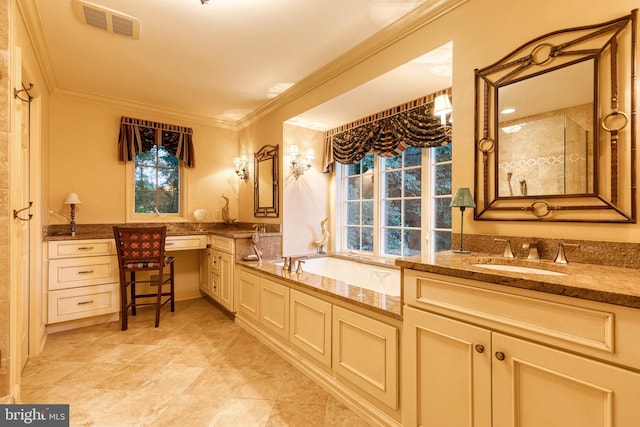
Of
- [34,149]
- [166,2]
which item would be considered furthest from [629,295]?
[34,149]

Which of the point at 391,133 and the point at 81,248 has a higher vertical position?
the point at 391,133

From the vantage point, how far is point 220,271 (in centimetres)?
340

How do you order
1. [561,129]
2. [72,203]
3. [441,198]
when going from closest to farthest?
[561,129] → [441,198] → [72,203]

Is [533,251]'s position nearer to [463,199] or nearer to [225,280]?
[463,199]

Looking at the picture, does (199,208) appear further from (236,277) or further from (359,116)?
(359,116)

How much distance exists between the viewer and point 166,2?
1890 mm

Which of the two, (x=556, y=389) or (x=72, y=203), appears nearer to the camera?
(x=556, y=389)

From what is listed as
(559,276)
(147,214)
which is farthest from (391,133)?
(147,214)

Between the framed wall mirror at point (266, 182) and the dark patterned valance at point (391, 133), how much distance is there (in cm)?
73

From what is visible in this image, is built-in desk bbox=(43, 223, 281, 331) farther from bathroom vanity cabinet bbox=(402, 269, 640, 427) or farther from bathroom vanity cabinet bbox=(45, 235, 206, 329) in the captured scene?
bathroom vanity cabinet bbox=(402, 269, 640, 427)

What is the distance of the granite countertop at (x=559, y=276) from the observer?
0.87m

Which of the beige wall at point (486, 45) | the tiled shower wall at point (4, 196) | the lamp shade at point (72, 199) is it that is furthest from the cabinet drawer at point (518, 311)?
the lamp shade at point (72, 199)

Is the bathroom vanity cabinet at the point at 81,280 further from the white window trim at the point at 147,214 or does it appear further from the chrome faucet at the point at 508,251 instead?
the chrome faucet at the point at 508,251

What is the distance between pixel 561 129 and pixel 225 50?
235cm
